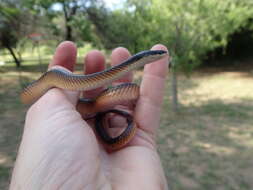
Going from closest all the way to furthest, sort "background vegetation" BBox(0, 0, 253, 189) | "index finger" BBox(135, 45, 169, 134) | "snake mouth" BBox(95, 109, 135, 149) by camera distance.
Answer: "snake mouth" BBox(95, 109, 135, 149) < "index finger" BBox(135, 45, 169, 134) < "background vegetation" BBox(0, 0, 253, 189)

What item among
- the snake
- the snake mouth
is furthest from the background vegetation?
the snake

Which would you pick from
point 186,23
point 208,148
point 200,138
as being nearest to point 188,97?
point 186,23

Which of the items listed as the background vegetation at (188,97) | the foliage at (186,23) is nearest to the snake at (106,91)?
the background vegetation at (188,97)

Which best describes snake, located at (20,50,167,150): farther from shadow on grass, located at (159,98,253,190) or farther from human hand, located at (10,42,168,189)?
shadow on grass, located at (159,98,253,190)

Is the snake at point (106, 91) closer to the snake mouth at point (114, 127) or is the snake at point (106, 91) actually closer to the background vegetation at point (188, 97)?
the snake mouth at point (114, 127)

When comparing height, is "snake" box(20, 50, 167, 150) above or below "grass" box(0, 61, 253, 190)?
above

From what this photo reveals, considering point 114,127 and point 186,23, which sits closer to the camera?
point 114,127

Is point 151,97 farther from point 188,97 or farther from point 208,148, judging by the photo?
point 188,97
